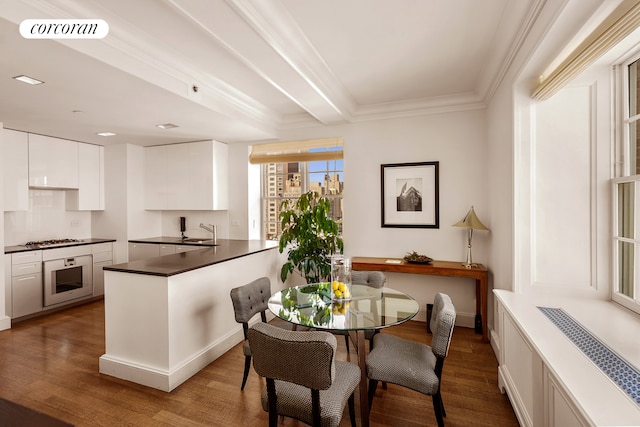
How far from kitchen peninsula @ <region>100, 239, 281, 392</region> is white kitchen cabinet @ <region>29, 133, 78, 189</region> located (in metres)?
2.84

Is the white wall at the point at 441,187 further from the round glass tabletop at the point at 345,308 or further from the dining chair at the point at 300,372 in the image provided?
the dining chair at the point at 300,372

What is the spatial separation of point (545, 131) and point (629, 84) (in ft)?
1.61

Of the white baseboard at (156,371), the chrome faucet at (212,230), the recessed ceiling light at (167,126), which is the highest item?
the recessed ceiling light at (167,126)

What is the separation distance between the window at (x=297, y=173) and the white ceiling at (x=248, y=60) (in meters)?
0.61

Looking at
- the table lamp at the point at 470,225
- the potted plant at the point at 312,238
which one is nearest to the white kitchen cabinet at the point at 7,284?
the potted plant at the point at 312,238

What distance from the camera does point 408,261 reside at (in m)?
3.74

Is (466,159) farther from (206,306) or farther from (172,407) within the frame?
(172,407)

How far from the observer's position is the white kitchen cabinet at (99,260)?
4781mm

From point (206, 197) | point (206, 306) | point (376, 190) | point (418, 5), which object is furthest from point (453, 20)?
point (206, 197)

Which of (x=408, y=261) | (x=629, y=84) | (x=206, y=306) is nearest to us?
(x=629, y=84)

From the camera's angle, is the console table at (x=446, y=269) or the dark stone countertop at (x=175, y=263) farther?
the console table at (x=446, y=269)

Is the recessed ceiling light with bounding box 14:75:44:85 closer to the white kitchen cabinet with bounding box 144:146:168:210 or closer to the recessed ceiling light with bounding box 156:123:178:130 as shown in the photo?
the recessed ceiling light with bounding box 156:123:178:130

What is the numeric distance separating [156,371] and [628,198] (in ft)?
11.6

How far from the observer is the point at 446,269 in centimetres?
343
